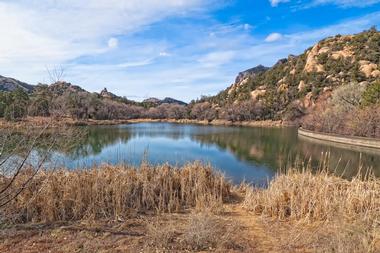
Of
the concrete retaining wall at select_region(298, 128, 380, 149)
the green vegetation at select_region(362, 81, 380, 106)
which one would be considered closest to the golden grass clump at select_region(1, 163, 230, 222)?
the concrete retaining wall at select_region(298, 128, 380, 149)

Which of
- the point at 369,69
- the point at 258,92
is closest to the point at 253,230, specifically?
the point at 369,69

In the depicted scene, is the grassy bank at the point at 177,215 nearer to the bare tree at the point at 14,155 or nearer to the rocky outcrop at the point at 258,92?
the bare tree at the point at 14,155

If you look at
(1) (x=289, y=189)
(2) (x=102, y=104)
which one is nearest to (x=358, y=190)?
(1) (x=289, y=189)

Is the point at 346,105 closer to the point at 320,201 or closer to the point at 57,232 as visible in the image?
the point at 320,201

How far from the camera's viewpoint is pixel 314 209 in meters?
6.53

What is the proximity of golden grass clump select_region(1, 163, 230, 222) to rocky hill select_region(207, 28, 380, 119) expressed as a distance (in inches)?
2763

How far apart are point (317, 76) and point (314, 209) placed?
283 ft

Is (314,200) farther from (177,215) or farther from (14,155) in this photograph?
(14,155)

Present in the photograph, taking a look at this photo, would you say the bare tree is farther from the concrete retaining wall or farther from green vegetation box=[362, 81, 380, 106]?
green vegetation box=[362, 81, 380, 106]

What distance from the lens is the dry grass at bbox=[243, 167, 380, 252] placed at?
16.9 ft

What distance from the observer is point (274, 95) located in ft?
297

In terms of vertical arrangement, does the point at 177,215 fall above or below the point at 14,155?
below

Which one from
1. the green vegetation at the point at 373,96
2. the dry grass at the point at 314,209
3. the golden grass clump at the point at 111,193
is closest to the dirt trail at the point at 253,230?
the dry grass at the point at 314,209

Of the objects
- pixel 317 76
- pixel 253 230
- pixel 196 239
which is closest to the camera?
pixel 196 239
